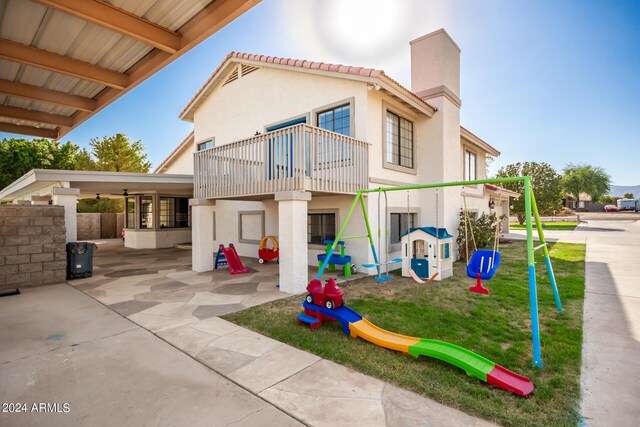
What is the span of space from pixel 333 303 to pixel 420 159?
8327mm

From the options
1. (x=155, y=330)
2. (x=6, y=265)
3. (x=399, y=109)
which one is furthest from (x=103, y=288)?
(x=399, y=109)

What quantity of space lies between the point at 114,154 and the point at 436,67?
101 feet

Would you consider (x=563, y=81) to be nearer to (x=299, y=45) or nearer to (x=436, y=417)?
(x=299, y=45)

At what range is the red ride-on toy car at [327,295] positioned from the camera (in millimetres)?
5180

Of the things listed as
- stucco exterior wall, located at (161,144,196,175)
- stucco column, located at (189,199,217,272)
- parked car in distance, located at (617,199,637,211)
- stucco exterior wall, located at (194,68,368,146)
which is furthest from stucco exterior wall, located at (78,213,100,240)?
parked car in distance, located at (617,199,637,211)

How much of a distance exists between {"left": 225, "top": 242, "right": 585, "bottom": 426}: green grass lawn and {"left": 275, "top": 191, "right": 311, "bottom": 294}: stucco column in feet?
1.91

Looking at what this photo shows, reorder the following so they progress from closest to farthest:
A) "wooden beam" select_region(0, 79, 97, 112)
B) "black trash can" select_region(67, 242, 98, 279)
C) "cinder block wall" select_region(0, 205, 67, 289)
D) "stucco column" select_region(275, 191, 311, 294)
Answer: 1. "wooden beam" select_region(0, 79, 97, 112)
2. "stucco column" select_region(275, 191, 311, 294)
3. "cinder block wall" select_region(0, 205, 67, 289)
4. "black trash can" select_region(67, 242, 98, 279)

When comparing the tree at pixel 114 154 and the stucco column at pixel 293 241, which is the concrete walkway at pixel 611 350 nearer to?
the stucco column at pixel 293 241

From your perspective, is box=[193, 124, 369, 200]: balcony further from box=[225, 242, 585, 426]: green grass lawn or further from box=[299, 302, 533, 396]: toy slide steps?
box=[299, 302, 533, 396]: toy slide steps

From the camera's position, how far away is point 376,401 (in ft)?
10.2

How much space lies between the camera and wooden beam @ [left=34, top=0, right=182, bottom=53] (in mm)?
1855

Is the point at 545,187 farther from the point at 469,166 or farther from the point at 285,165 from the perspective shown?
the point at 285,165

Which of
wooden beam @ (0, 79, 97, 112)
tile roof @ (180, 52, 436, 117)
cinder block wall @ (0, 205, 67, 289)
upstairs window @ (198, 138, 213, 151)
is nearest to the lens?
wooden beam @ (0, 79, 97, 112)

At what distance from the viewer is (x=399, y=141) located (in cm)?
1093
